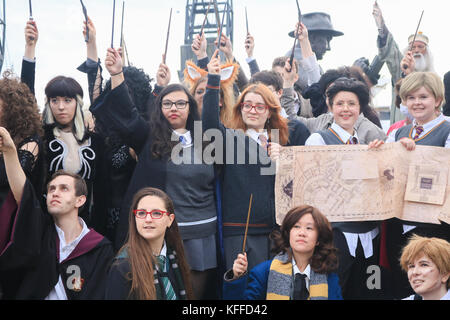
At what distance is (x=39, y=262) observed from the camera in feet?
10.9

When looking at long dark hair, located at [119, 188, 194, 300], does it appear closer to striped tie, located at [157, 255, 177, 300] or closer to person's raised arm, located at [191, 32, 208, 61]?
striped tie, located at [157, 255, 177, 300]

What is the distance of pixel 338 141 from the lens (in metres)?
3.79

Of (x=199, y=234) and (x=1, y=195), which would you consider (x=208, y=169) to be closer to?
(x=199, y=234)

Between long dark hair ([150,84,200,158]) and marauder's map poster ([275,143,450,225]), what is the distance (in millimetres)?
760

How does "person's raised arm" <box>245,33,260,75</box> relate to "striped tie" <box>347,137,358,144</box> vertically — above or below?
above

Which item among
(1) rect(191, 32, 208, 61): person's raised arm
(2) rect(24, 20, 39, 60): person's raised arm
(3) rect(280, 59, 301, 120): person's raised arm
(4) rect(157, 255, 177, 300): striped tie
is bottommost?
(4) rect(157, 255, 177, 300): striped tie

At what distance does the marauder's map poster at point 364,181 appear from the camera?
3576 millimetres

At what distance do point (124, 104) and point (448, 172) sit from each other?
222cm

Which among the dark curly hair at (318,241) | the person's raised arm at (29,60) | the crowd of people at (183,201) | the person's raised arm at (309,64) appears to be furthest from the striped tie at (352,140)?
the person's raised arm at (29,60)

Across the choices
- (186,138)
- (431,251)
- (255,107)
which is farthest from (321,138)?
(431,251)

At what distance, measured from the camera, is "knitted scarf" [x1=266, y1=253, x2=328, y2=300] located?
10.6 feet

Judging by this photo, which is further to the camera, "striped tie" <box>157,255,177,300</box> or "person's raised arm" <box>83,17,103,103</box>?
"person's raised arm" <box>83,17,103,103</box>

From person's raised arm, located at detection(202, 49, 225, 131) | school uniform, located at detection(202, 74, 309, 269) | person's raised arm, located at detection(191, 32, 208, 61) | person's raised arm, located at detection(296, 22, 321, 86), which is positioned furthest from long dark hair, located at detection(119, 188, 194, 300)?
person's raised arm, located at detection(296, 22, 321, 86)

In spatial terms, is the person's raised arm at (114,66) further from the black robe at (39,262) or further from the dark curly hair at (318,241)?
the dark curly hair at (318,241)
